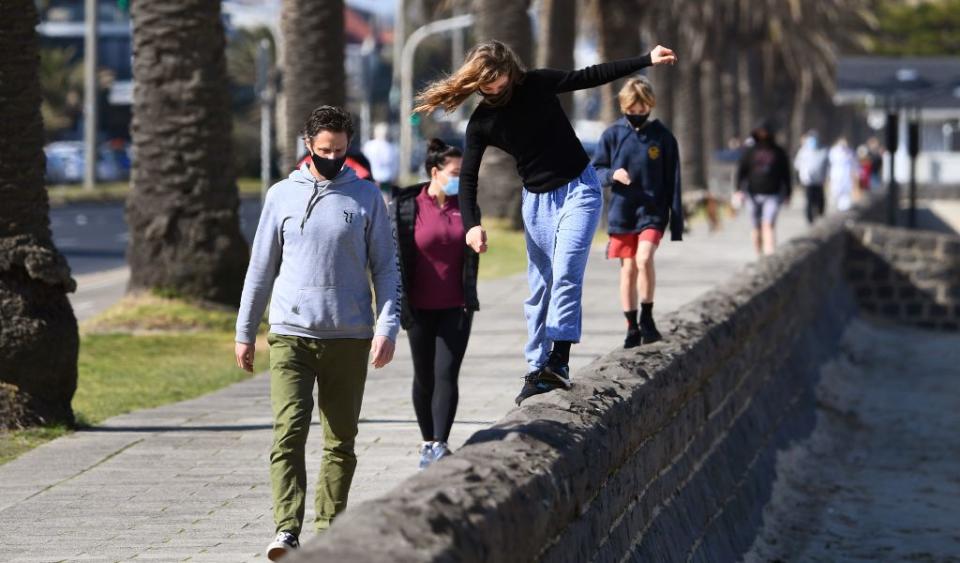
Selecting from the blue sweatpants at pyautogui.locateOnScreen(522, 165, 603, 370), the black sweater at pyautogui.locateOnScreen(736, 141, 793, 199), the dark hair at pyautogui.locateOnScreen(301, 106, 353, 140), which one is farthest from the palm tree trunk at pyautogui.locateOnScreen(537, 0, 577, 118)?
the dark hair at pyautogui.locateOnScreen(301, 106, 353, 140)

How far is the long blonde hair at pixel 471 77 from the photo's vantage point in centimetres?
773

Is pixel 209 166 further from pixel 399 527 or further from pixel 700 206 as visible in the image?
pixel 700 206

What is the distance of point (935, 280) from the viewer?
2658 centimetres

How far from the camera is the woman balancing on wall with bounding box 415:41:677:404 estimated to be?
788 cm

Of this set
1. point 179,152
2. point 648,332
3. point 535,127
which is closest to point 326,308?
point 535,127

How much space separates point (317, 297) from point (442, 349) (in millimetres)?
2228

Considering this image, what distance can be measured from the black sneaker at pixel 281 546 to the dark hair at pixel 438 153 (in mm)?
2781

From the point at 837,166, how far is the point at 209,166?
79.7 feet

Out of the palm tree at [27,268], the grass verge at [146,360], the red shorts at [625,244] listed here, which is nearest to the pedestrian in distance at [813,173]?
the grass verge at [146,360]

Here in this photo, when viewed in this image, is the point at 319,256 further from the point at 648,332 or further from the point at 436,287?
the point at 648,332

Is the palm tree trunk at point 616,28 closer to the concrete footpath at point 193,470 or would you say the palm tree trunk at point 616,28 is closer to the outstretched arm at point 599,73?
the concrete footpath at point 193,470

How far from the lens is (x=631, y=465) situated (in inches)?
A: 286

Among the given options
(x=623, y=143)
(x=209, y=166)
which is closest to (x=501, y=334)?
(x=209, y=166)

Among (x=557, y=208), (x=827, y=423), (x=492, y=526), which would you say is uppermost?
(x=557, y=208)
